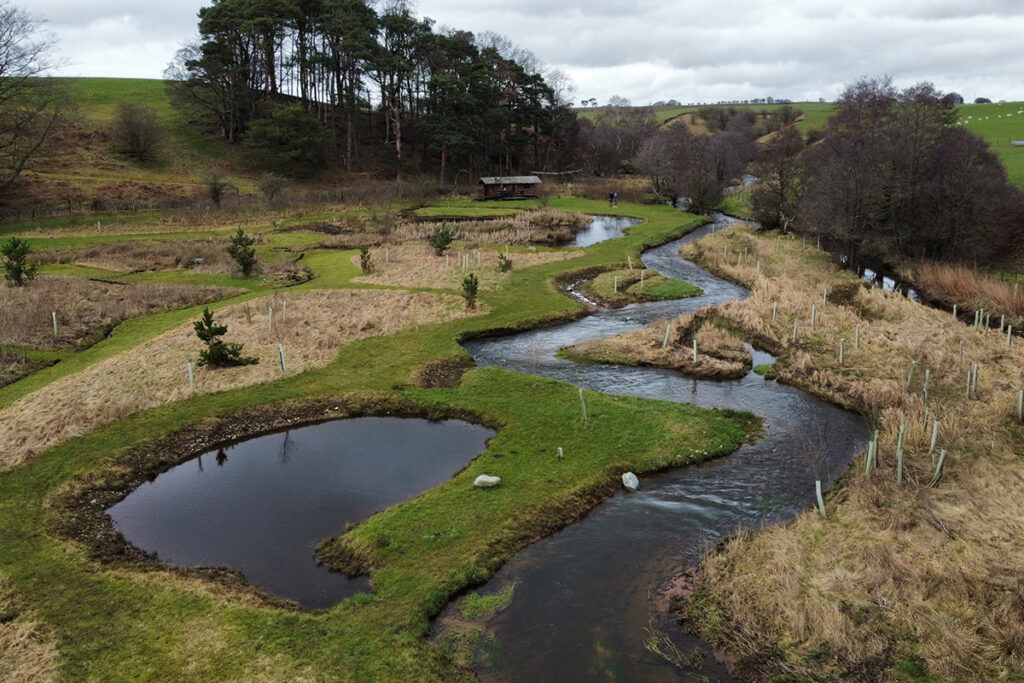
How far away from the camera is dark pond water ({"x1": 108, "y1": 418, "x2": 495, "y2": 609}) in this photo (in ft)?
43.5

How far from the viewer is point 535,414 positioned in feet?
63.7

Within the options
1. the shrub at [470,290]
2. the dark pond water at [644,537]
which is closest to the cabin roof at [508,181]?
the shrub at [470,290]

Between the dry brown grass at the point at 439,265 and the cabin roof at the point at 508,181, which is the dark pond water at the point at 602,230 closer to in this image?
the dry brown grass at the point at 439,265

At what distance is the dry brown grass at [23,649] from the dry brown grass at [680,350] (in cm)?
1795

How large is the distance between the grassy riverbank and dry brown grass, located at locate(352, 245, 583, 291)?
779 centimetres

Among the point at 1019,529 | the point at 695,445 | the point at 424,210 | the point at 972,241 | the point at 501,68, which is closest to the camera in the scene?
the point at 1019,529

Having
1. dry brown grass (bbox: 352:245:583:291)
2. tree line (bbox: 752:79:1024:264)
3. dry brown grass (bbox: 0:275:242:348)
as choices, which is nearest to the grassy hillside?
dry brown grass (bbox: 0:275:242:348)

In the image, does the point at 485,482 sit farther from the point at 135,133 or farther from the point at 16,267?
the point at 135,133

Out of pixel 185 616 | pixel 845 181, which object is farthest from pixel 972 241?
pixel 185 616

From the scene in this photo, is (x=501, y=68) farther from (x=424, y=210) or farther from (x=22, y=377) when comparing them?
(x=22, y=377)

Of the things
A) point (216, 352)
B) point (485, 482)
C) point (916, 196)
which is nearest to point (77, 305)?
point (216, 352)

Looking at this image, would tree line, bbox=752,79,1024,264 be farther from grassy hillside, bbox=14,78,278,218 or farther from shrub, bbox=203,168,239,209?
grassy hillside, bbox=14,78,278,218

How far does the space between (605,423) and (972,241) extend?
95.3ft

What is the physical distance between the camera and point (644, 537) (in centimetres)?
1384
